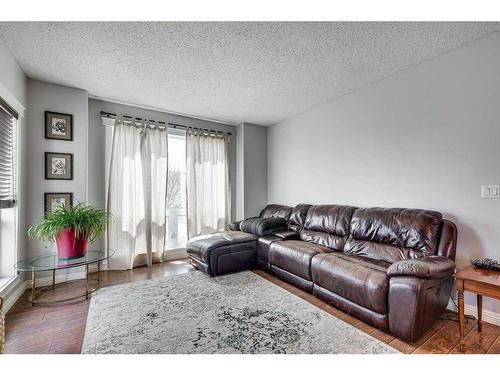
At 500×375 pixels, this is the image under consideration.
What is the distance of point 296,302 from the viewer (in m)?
2.44

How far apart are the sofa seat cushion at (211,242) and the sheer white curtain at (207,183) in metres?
0.87

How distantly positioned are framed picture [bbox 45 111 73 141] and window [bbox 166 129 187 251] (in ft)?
4.77

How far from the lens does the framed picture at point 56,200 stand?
116 inches

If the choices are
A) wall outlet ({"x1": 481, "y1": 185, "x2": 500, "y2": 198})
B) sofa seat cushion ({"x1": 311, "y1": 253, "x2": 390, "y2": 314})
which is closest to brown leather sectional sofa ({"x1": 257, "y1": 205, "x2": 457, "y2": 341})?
sofa seat cushion ({"x1": 311, "y1": 253, "x2": 390, "y2": 314})

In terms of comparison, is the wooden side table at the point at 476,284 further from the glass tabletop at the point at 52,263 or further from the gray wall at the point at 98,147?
the gray wall at the point at 98,147

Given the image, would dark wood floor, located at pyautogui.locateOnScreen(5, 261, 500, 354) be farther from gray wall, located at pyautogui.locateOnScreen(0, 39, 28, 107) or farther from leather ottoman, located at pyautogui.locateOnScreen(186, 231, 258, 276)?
gray wall, located at pyautogui.locateOnScreen(0, 39, 28, 107)

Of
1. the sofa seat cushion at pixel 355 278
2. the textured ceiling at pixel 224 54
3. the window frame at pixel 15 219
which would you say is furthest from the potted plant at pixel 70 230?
the sofa seat cushion at pixel 355 278

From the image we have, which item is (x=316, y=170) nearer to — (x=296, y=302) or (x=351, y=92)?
(x=351, y=92)

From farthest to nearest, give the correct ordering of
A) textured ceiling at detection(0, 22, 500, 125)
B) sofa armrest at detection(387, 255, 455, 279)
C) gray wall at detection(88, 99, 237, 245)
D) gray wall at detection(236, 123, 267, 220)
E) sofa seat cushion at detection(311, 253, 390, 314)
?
gray wall at detection(236, 123, 267, 220) → gray wall at detection(88, 99, 237, 245) → textured ceiling at detection(0, 22, 500, 125) → sofa seat cushion at detection(311, 253, 390, 314) → sofa armrest at detection(387, 255, 455, 279)

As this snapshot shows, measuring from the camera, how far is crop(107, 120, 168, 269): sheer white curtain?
142 inches
